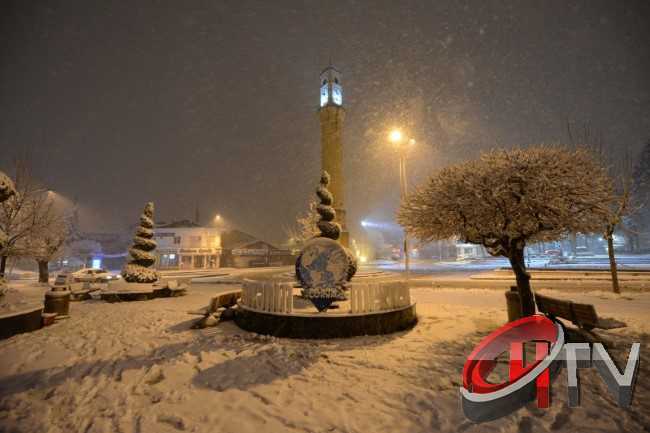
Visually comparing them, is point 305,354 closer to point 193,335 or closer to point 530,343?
point 193,335

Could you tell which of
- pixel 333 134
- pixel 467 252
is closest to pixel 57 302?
pixel 333 134

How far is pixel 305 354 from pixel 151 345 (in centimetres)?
392

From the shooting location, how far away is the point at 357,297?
811cm

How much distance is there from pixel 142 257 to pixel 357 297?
13684mm

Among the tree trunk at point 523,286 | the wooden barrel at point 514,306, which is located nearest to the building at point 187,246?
the wooden barrel at point 514,306

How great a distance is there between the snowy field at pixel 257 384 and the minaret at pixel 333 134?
32.4 metres

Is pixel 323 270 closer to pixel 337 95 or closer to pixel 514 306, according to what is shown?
pixel 514 306

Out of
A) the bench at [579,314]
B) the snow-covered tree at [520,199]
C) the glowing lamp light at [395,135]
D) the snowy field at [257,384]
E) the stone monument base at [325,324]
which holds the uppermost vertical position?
the glowing lamp light at [395,135]

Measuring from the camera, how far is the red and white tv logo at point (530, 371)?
424cm

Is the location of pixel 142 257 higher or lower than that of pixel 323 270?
higher

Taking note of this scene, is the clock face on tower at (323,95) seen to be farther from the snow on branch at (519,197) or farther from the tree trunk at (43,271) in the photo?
the snow on branch at (519,197)

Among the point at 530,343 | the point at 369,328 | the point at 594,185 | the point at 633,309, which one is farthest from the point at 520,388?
the point at 633,309

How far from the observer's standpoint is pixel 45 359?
6.18 metres

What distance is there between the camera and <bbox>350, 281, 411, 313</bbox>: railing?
26.5 feet
